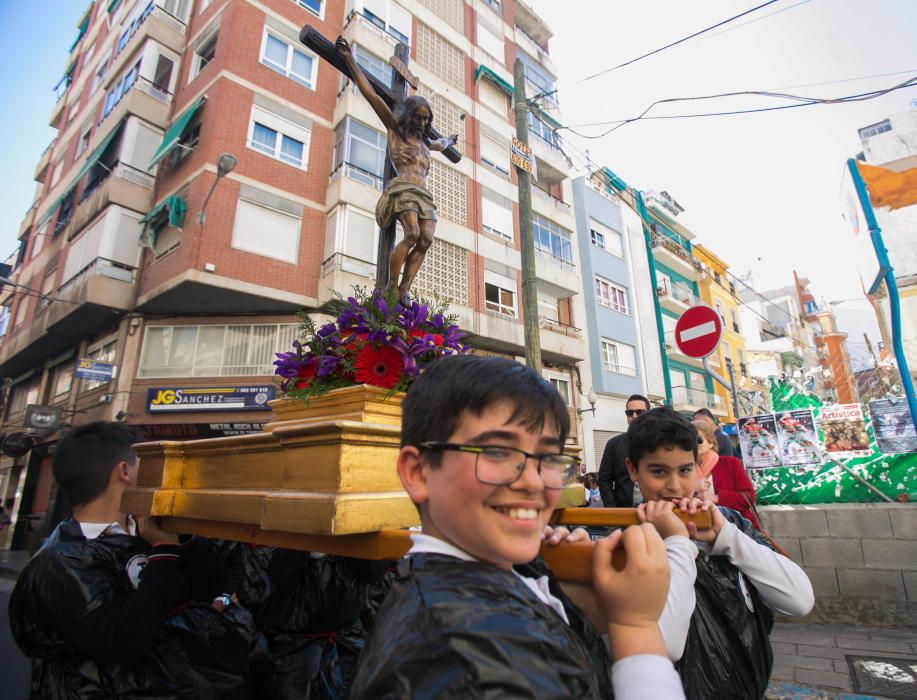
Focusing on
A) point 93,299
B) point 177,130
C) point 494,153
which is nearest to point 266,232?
point 177,130

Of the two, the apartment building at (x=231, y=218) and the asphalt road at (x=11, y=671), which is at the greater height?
the apartment building at (x=231, y=218)

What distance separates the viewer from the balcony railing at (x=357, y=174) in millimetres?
13641

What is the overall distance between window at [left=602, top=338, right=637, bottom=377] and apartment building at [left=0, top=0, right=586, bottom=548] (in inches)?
100

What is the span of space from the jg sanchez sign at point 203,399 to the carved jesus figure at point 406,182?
958cm

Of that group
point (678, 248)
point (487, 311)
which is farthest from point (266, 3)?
point (678, 248)

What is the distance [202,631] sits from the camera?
5.71ft

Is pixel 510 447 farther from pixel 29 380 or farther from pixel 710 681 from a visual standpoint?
pixel 29 380

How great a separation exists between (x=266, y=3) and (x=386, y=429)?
16906mm

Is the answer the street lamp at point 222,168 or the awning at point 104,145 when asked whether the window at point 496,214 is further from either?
the awning at point 104,145

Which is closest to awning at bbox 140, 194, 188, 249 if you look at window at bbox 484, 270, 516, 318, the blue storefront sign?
the blue storefront sign

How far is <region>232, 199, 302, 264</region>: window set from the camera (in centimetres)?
1234

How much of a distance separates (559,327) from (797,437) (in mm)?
12815

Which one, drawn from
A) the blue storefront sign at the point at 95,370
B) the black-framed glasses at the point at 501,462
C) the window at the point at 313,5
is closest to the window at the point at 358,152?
the window at the point at 313,5

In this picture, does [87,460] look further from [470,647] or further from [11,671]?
[11,671]
